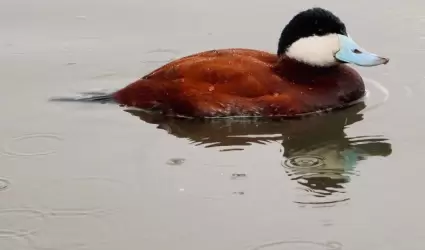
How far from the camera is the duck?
16.1 feet

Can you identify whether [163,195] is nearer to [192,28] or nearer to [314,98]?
[314,98]

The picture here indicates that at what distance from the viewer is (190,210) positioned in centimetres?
378

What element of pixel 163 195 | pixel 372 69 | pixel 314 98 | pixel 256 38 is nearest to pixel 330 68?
pixel 314 98

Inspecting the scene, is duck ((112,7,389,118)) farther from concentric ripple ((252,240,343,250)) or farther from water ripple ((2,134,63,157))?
concentric ripple ((252,240,343,250))

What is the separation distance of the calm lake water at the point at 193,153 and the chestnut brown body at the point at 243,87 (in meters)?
0.09

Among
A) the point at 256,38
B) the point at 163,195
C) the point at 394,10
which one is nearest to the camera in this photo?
the point at 163,195

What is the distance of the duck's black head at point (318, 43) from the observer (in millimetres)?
5066

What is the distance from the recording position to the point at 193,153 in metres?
4.48

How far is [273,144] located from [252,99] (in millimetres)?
407

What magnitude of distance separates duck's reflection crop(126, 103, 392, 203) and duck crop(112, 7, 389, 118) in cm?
7

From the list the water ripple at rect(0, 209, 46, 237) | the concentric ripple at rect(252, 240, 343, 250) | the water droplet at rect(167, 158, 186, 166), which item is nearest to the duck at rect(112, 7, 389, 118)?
the water droplet at rect(167, 158, 186, 166)

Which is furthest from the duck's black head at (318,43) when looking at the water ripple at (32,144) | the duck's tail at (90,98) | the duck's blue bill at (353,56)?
the water ripple at (32,144)

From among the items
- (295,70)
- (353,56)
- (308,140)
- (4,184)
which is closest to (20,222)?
(4,184)

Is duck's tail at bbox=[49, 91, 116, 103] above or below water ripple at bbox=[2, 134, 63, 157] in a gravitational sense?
above
